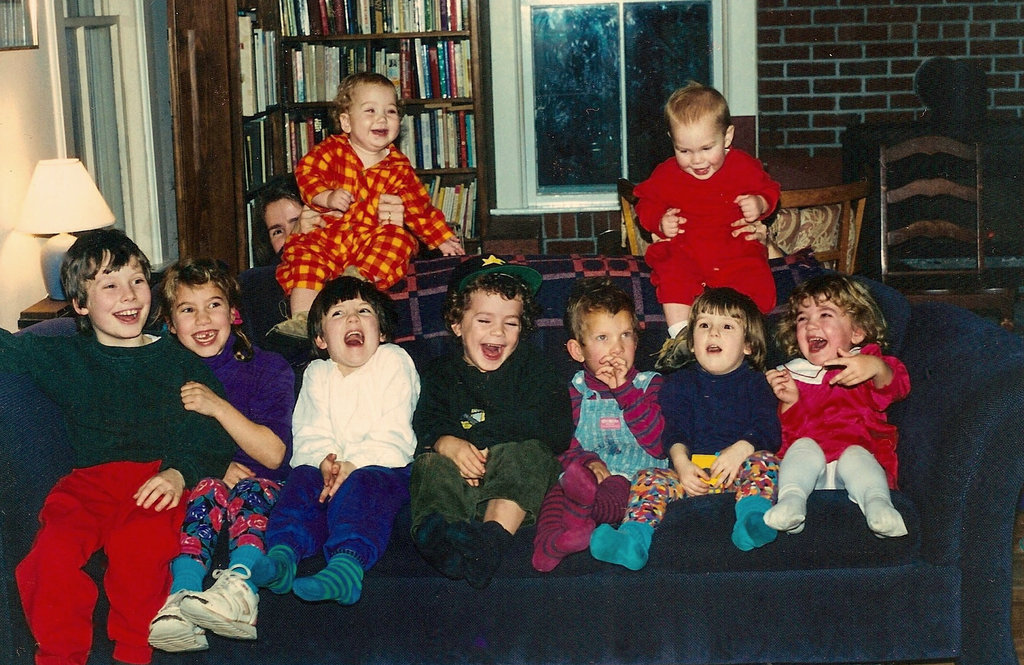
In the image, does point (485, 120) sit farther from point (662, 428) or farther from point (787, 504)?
point (787, 504)

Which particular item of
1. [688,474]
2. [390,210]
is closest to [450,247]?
[390,210]

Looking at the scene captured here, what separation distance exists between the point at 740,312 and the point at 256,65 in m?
3.14

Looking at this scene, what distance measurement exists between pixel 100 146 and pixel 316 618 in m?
2.84

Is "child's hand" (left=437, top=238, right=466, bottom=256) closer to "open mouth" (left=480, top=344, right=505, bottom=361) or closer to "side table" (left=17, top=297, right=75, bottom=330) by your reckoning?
"open mouth" (left=480, top=344, right=505, bottom=361)

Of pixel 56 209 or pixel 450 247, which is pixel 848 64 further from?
pixel 56 209

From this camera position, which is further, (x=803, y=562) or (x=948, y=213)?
(x=948, y=213)

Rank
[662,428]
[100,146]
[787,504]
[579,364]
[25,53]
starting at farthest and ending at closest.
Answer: [100,146], [25,53], [579,364], [662,428], [787,504]

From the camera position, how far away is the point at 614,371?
2.92m

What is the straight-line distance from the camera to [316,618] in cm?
255

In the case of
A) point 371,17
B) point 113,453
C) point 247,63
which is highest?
point 371,17

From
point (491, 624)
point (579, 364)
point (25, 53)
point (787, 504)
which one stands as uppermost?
point (25, 53)

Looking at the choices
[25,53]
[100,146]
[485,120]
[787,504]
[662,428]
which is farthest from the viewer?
[485,120]

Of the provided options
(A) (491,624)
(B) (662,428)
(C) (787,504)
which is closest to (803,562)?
(C) (787,504)

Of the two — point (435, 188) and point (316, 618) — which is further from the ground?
point (435, 188)
